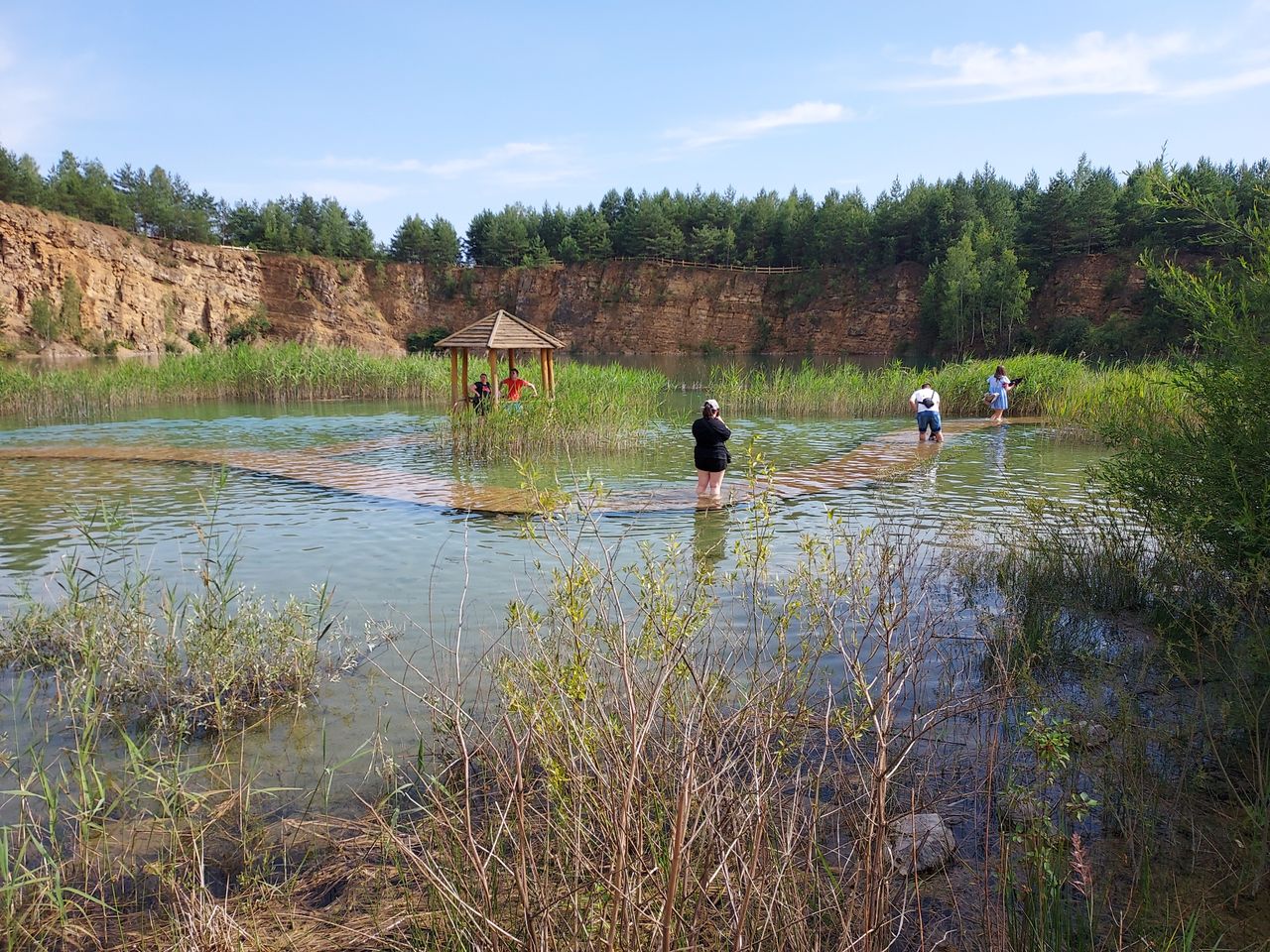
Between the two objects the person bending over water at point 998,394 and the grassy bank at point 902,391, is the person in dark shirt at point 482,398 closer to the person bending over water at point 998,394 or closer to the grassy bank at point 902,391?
the grassy bank at point 902,391

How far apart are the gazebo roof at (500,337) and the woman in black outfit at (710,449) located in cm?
707

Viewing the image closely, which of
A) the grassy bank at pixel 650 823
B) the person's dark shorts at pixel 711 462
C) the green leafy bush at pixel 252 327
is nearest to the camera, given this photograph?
the grassy bank at pixel 650 823

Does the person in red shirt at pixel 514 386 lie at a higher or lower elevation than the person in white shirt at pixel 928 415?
higher

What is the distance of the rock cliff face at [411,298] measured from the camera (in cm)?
4909

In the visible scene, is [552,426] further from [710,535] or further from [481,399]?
[710,535]

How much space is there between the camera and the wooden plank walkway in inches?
437

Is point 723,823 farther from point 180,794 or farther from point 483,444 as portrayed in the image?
point 483,444

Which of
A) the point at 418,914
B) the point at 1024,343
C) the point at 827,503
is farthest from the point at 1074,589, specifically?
the point at 1024,343

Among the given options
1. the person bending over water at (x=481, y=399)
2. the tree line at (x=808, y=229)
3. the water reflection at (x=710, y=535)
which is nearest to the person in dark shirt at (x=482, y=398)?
the person bending over water at (x=481, y=399)

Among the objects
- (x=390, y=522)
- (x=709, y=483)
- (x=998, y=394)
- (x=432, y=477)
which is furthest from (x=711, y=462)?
(x=998, y=394)

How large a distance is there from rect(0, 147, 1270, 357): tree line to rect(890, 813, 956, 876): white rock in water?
4591 centimetres

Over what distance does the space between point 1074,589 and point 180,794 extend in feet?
19.3

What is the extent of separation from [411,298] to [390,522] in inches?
2723

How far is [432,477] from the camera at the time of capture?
13.1 metres
